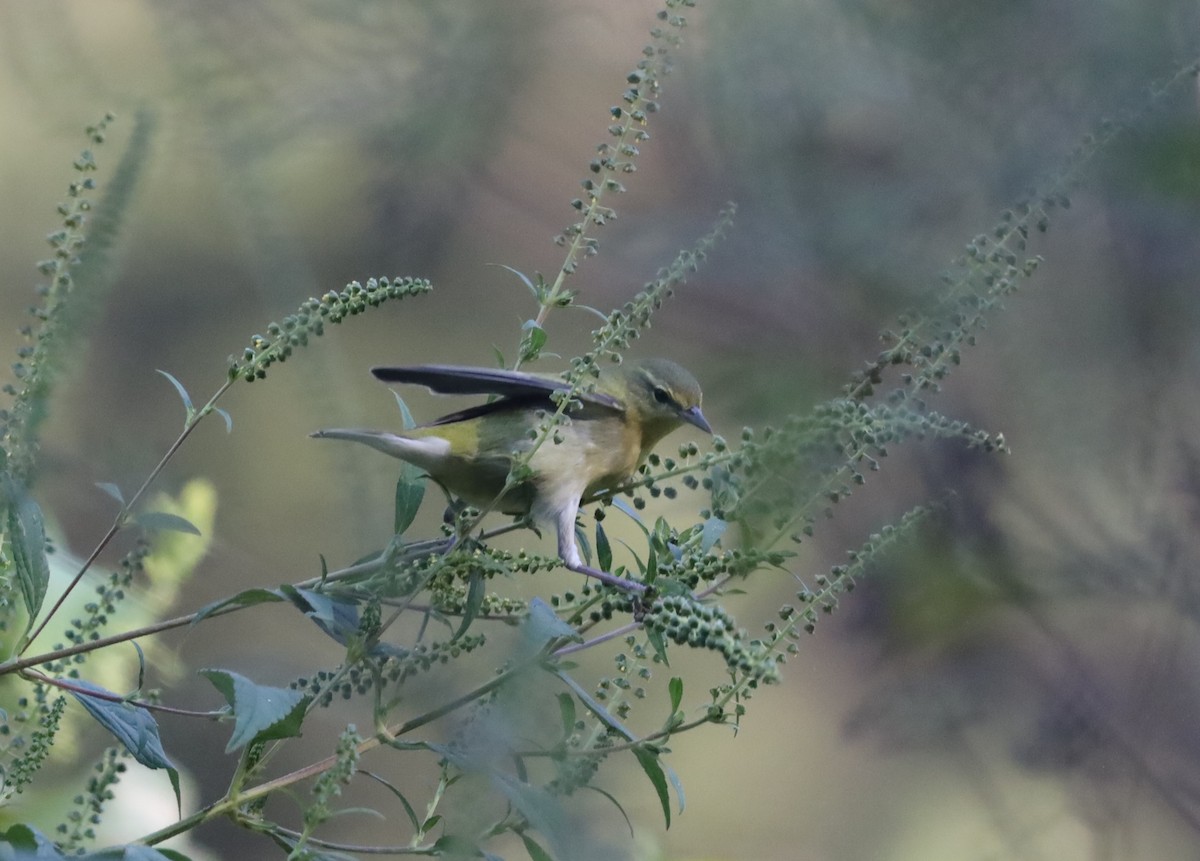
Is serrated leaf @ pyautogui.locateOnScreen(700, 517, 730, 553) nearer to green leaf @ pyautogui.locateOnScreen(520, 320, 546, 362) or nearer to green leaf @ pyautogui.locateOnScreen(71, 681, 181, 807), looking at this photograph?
green leaf @ pyautogui.locateOnScreen(520, 320, 546, 362)

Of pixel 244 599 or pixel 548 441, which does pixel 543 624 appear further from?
pixel 548 441

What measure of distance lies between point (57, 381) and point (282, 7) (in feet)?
0.24

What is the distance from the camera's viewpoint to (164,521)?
0.44 metres

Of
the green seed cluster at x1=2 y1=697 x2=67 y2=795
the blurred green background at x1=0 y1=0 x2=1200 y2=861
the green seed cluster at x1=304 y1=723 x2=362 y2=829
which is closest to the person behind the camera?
the blurred green background at x1=0 y1=0 x2=1200 y2=861

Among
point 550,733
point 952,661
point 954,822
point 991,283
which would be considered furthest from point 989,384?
point 954,822

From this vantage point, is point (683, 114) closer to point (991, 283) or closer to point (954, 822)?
point (991, 283)

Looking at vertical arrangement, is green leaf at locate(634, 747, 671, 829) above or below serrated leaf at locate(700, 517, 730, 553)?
below

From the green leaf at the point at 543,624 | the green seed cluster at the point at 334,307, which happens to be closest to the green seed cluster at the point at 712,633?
the green leaf at the point at 543,624

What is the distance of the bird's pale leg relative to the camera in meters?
0.46

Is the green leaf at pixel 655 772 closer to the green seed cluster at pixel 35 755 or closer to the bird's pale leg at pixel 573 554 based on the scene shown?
the bird's pale leg at pixel 573 554

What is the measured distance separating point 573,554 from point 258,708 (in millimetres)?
171

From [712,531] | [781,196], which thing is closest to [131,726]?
[712,531]

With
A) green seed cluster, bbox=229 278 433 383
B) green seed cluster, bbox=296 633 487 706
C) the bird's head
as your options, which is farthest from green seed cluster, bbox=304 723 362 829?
the bird's head

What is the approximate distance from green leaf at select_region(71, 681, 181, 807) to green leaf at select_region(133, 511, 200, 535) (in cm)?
8
